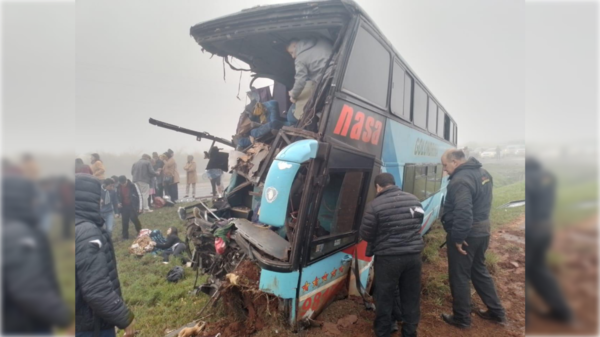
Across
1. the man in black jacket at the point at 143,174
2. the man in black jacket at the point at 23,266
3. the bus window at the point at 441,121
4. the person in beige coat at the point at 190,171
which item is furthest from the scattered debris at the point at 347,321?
the person in beige coat at the point at 190,171

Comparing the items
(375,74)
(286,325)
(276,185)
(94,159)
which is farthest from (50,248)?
(94,159)

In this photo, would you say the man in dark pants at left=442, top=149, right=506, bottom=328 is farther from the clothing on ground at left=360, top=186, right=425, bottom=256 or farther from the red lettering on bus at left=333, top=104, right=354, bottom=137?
the red lettering on bus at left=333, top=104, right=354, bottom=137

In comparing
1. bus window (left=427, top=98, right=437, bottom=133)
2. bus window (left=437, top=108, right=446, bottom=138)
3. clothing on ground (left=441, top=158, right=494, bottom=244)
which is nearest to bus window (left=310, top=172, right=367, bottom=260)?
clothing on ground (left=441, top=158, right=494, bottom=244)

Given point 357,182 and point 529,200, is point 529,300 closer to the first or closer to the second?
point 529,200

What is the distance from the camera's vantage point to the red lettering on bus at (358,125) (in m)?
3.25

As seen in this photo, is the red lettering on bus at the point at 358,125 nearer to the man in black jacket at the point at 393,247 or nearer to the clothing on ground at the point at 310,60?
the man in black jacket at the point at 393,247

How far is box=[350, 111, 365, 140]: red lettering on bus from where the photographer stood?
3246mm

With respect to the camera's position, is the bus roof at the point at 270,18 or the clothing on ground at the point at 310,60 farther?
the clothing on ground at the point at 310,60

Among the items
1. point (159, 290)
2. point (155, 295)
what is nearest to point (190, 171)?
point (159, 290)

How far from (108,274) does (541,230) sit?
244 cm

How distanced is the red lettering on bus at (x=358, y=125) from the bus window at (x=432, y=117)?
3714mm

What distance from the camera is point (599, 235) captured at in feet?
1.61

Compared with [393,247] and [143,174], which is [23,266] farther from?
[143,174]

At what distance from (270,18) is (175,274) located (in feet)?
15.1
